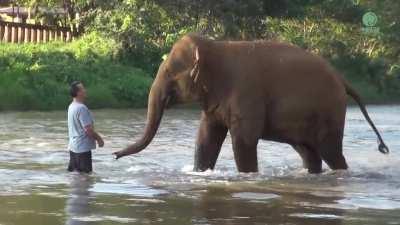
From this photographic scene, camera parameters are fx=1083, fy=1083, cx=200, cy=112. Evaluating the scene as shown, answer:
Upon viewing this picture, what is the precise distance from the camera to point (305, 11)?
45.3m

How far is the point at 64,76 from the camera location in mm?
32938

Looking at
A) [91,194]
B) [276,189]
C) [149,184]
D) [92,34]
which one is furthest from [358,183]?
[92,34]

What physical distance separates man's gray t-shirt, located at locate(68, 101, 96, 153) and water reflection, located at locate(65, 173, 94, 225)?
1.21ft

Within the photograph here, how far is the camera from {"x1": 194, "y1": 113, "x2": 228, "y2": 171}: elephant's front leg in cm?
1429

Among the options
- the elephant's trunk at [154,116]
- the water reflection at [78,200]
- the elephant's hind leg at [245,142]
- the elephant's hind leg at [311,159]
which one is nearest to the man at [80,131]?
the water reflection at [78,200]

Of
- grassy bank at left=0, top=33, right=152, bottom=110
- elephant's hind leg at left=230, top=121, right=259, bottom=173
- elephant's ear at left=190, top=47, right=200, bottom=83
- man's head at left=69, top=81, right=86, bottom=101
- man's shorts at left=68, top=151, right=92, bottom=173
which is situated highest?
elephant's ear at left=190, top=47, right=200, bottom=83

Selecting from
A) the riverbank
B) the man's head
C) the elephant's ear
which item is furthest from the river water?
the riverbank

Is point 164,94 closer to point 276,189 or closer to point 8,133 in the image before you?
point 276,189

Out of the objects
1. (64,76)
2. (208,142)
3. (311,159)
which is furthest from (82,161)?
(64,76)

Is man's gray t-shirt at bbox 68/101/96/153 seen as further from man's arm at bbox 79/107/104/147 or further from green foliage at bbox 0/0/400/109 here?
green foliage at bbox 0/0/400/109

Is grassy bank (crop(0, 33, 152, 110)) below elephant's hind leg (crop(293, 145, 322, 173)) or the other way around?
below

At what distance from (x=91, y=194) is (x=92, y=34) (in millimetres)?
27263

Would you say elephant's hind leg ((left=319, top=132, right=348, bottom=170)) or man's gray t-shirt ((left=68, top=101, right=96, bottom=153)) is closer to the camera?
man's gray t-shirt ((left=68, top=101, right=96, bottom=153))

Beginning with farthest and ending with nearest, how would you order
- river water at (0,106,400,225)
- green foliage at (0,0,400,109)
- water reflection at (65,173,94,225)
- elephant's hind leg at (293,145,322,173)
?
green foliage at (0,0,400,109)
elephant's hind leg at (293,145,322,173)
river water at (0,106,400,225)
water reflection at (65,173,94,225)
